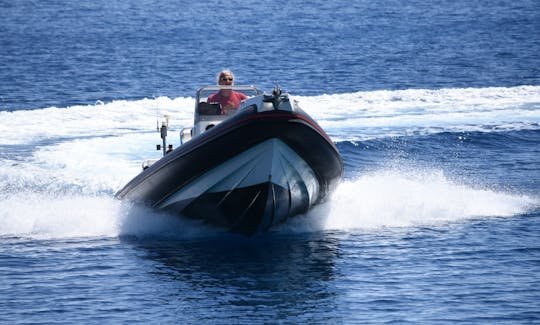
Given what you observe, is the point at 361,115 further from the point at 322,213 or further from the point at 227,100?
the point at 227,100

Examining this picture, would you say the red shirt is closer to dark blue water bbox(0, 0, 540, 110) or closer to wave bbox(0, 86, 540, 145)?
wave bbox(0, 86, 540, 145)

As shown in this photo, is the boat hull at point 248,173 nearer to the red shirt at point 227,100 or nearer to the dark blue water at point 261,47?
the red shirt at point 227,100

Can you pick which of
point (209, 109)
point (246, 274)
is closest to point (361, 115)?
point (209, 109)

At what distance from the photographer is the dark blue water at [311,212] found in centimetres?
1300

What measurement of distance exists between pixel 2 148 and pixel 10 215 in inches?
271

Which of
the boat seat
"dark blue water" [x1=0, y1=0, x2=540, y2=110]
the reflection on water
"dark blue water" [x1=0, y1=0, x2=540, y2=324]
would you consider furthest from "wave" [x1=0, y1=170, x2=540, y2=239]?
"dark blue water" [x1=0, y1=0, x2=540, y2=110]

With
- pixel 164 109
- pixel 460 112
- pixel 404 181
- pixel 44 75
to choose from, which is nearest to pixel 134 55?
pixel 44 75

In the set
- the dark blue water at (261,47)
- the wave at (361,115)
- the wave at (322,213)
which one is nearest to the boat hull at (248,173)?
the wave at (322,213)

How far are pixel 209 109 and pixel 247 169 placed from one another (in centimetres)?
149

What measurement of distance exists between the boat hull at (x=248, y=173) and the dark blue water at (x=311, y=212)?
47cm

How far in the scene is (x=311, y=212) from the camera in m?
16.2

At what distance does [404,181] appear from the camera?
61.0 ft

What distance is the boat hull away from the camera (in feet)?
46.3

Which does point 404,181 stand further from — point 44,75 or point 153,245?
point 44,75
